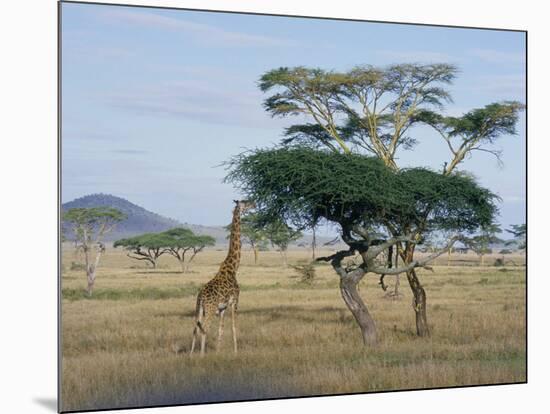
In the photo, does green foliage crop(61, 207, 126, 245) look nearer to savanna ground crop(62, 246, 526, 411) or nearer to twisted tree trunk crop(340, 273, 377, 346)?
savanna ground crop(62, 246, 526, 411)

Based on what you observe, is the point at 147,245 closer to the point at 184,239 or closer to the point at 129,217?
the point at 184,239

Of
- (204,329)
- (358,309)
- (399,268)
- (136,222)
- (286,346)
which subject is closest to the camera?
(204,329)

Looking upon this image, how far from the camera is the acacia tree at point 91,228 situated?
1521cm

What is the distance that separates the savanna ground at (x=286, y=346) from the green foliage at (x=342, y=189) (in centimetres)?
148

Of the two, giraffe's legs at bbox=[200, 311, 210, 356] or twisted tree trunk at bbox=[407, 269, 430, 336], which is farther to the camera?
twisted tree trunk at bbox=[407, 269, 430, 336]

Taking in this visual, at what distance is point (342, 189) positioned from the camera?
13414 mm

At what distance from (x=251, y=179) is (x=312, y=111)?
1847mm

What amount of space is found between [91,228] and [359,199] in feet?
21.3

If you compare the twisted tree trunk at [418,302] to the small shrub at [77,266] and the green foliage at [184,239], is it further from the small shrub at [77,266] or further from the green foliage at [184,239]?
the small shrub at [77,266]

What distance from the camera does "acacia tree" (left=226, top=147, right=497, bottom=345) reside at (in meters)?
13.4

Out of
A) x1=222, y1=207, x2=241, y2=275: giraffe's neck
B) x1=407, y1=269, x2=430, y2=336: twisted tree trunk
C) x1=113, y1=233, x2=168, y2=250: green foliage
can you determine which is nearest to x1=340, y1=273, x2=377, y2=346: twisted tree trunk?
x1=407, y1=269, x2=430, y2=336: twisted tree trunk

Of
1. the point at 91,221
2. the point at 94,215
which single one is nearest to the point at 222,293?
the point at 94,215

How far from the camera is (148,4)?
41.2 ft

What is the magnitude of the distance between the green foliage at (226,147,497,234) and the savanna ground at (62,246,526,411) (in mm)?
1479
